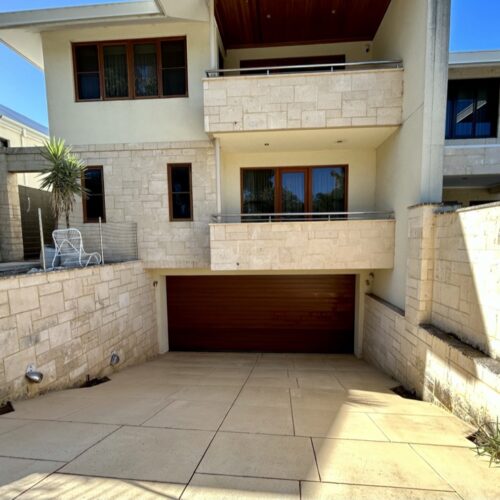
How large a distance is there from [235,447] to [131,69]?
8.35 meters

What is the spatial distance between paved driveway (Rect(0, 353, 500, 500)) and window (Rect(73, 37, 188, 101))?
697 cm

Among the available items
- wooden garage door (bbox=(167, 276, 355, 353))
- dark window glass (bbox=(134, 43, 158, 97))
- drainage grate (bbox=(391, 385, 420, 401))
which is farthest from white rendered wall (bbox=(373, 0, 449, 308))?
dark window glass (bbox=(134, 43, 158, 97))

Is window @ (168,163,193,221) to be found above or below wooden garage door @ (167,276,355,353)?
above

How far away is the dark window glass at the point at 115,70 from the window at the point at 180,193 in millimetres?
2431

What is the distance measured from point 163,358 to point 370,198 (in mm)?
7216

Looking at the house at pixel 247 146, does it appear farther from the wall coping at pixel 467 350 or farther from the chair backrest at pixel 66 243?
the wall coping at pixel 467 350

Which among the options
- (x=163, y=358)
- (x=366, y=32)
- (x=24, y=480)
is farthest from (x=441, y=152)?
(x=163, y=358)

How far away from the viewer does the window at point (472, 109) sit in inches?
313

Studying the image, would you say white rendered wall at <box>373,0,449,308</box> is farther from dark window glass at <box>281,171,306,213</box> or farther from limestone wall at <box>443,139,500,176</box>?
limestone wall at <box>443,139,500,176</box>

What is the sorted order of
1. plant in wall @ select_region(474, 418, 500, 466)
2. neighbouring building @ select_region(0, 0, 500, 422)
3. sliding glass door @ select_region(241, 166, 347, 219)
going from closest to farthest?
plant in wall @ select_region(474, 418, 500, 466)
neighbouring building @ select_region(0, 0, 500, 422)
sliding glass door @ select_region(241, 166, 347, 219)

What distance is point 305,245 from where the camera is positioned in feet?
19.2

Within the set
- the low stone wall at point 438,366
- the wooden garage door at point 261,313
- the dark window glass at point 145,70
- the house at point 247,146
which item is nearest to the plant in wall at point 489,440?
the low stone wall at point 438,366

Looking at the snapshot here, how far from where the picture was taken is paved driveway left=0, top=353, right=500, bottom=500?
1959 millimetres

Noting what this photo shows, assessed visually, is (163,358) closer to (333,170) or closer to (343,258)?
(343,258)
